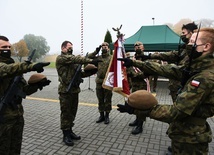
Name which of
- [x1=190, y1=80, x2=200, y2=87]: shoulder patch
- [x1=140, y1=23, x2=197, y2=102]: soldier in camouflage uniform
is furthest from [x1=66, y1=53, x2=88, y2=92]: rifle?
[x1=190, y1=80, x2=200, y2=87]: shoulder patch

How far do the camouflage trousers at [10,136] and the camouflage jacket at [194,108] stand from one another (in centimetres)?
196

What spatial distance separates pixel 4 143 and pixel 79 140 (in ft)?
7.23

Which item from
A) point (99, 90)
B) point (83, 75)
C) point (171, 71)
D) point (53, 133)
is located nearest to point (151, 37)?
point (99, 90)

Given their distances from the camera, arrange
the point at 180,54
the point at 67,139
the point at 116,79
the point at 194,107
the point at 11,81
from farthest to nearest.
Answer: the point at 67,139, the point at 180,54, the point at 116,79, the point at 11,81, the point at 194,107

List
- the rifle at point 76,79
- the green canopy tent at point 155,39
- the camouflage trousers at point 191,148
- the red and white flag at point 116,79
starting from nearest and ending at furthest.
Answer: the camouflage trousers at point 191,148 → the red and white flag at point 116,79 → the rifle at point 76,79 → the green canopy tent at point 155,39

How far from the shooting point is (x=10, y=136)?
2895 millimetres

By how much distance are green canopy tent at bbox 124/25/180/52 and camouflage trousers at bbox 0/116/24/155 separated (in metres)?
9.88

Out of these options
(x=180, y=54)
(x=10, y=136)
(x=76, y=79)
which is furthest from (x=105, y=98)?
(x=10, y=136)

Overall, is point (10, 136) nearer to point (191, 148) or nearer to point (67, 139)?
point (67, 139)

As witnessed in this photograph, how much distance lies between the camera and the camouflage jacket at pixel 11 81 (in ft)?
7.96

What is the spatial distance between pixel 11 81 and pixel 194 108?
8.15ft

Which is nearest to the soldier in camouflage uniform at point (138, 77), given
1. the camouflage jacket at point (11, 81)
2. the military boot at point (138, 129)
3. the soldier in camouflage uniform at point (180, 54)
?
the military boot at point (138, 129)

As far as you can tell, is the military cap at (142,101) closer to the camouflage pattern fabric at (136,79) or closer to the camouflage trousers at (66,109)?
the camouflage trousers at (66,109)

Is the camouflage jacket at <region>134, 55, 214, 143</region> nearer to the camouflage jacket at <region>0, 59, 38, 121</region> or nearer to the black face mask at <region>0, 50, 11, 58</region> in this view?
the camouflage jacket at <region>0, 59, 38, 121</region>
